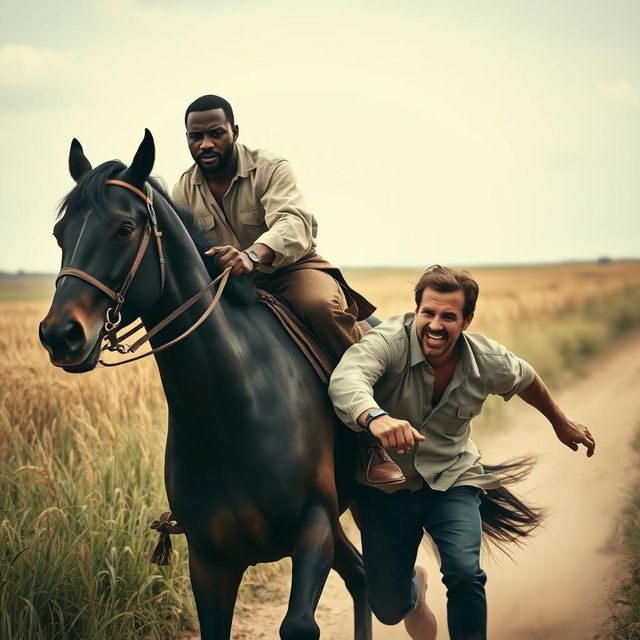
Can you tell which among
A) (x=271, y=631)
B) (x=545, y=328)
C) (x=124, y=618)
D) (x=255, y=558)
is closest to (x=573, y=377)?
(x=545, y=328)

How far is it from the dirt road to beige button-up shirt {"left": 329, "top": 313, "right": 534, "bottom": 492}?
6.94 ft

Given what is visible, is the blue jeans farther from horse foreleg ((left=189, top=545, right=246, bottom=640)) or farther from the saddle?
horse foreleg ((left=189, top=545, right=246, bottom=640))

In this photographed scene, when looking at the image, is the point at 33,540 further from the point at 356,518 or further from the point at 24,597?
the point at 356,518

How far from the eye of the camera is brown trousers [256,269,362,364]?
455 cm

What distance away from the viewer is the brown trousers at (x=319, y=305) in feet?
14.9

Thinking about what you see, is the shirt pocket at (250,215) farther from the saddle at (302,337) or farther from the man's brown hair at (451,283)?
the man's brown hair at (451,283)

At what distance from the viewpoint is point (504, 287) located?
24.2m

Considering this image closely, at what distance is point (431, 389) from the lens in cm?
438

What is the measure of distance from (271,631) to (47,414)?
2.48m

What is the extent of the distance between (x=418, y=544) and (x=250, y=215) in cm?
178

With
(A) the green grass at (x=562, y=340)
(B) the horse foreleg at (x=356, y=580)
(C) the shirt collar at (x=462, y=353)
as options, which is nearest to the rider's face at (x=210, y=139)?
(C) the shirt collar at (x=462, y=353)

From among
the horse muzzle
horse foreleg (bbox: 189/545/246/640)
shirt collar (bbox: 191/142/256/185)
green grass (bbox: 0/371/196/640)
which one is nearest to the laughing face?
shirt collar (bbox: 191/142/256/185)

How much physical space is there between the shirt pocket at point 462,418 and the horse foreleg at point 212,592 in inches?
45.1

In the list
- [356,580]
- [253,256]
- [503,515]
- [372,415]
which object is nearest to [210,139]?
[253,256]
